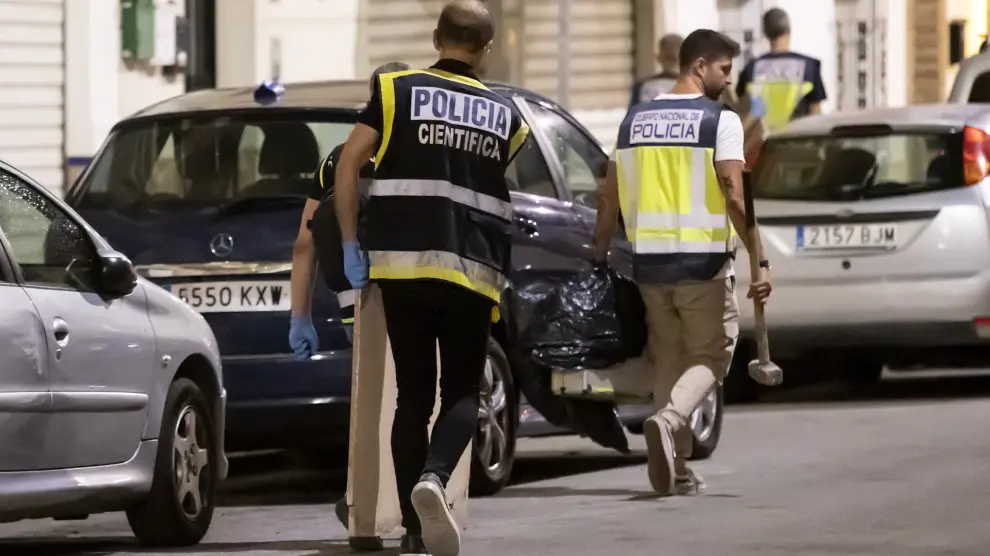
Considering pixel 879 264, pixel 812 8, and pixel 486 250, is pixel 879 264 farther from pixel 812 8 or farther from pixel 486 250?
pixel 812 8

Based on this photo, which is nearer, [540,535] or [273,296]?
[540,535]

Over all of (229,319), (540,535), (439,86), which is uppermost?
(439,86)

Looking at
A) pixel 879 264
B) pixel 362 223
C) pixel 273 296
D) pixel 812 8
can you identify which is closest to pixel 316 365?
pixel 273 296

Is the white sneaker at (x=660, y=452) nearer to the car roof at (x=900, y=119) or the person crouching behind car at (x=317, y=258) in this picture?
the person crouching behind car at (x=317, y=258)

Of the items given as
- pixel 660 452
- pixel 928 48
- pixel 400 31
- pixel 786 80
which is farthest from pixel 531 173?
pixel 928 48

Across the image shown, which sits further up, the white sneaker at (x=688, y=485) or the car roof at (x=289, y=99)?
the car roof at (x=289, y=99)

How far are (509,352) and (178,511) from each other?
6.52ft

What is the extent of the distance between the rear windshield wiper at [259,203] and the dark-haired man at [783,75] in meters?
6.98

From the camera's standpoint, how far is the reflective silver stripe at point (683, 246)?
1009 cm

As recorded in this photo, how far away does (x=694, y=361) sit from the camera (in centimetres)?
1023

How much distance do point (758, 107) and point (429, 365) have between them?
7.53 metres

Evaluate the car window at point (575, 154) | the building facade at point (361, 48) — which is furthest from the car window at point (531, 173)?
the building facade at point (361, 48)

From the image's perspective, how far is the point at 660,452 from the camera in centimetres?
991

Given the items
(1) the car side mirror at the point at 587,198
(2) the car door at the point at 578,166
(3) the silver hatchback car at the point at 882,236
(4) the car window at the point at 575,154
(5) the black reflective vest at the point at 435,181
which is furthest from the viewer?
(3) the silver hatchback car at the point at 882,236
